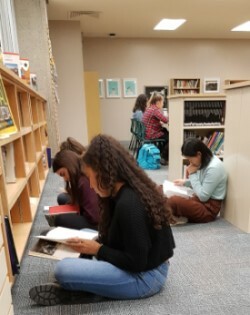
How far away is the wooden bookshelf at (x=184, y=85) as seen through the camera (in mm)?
6980

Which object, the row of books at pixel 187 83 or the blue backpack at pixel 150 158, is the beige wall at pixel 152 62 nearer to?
the row of books at pixel 187 83

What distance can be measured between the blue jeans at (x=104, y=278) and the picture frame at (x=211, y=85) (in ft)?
21.8

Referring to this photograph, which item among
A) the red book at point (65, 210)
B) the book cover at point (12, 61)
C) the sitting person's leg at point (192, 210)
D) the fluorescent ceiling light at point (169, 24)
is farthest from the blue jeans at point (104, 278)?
the fluorescent ceiling light at point (169, 24)

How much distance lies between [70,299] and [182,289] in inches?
23.0

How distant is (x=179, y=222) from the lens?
2.26 meters

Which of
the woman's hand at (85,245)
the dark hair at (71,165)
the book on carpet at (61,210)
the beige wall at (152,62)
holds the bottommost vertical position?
the book on carpet at (61,210)

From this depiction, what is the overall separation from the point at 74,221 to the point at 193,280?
0.79m

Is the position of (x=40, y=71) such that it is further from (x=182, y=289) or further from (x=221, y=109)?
(x=182, y=289)

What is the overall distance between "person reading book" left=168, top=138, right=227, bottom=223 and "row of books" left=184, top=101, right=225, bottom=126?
3.59 ft

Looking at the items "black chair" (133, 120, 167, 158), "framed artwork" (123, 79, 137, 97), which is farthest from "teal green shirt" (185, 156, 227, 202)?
"framed artwork" (123, 79, 137, 97)

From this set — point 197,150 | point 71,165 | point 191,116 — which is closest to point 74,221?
point 71,165

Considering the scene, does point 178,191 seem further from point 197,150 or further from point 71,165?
point 71,165

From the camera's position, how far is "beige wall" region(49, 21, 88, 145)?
529cm

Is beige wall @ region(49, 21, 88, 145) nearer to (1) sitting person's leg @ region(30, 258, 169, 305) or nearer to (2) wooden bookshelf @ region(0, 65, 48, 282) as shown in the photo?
(2) wooden bookshelf @ region(0, 65, 48, 282)
